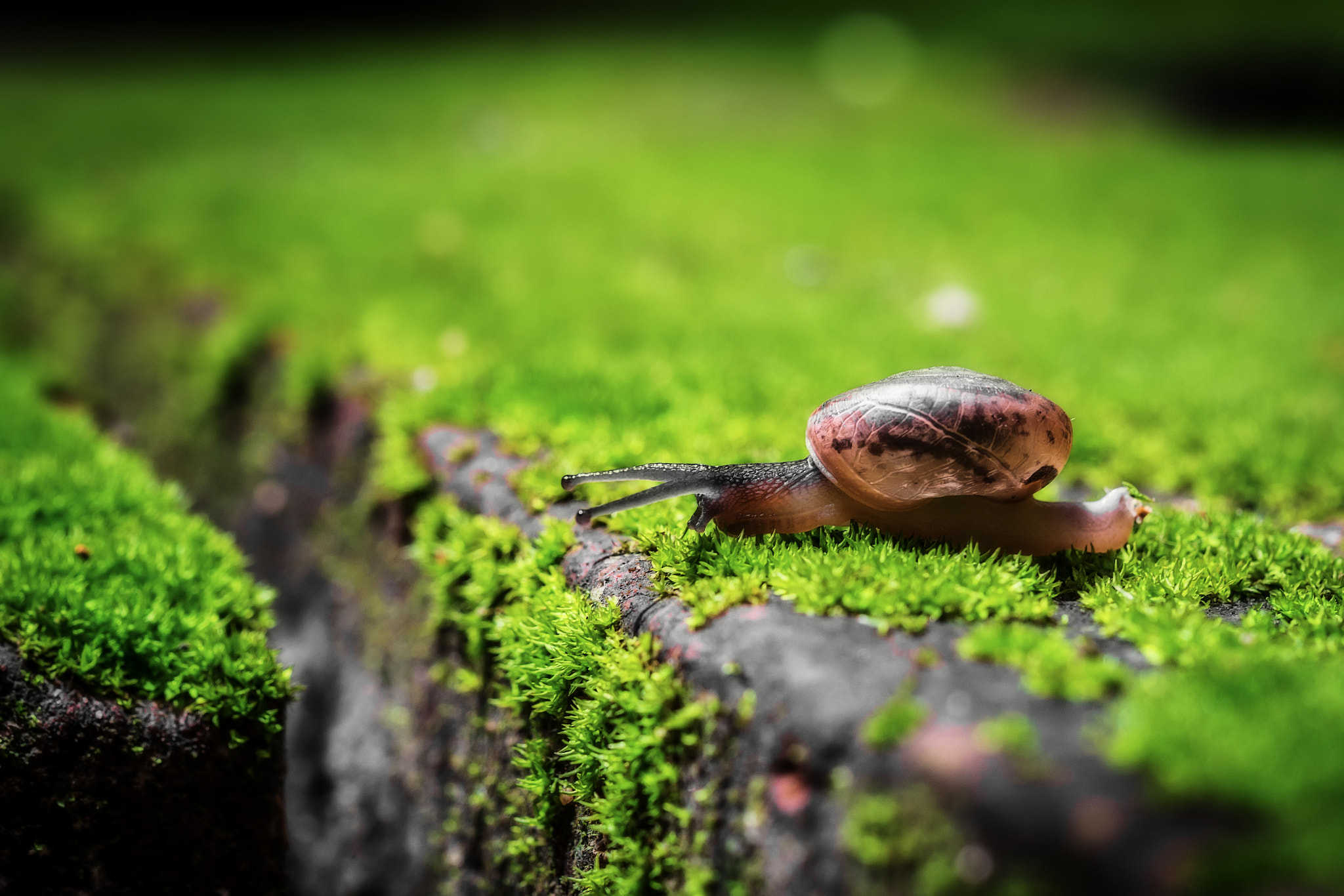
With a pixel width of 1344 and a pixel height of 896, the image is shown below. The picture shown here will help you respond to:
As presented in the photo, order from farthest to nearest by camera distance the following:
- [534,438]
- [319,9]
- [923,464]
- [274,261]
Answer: [319,9] → [274,261] → [534,438] → [923,464]

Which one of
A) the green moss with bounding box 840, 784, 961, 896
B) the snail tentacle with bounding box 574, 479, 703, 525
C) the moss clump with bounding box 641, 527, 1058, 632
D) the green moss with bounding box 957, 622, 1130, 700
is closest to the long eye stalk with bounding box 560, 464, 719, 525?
the snail tentacle with bounding box 574, 479, 703, 525

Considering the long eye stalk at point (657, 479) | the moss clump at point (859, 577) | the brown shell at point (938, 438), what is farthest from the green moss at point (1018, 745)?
the long eye stalk at point (657, 479)

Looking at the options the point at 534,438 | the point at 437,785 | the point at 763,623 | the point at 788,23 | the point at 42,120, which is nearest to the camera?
the point at 763,623

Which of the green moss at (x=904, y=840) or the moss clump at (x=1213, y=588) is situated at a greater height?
the green moss at (x=904, y=840)

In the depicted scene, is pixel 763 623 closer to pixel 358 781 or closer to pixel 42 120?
pixel 358 781

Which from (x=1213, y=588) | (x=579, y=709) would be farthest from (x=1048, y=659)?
(x=579, y=709)

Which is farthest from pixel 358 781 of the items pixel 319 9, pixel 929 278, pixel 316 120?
pixel 319 9

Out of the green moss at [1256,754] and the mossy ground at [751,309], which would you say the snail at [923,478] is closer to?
the mossy ground at [751,309]

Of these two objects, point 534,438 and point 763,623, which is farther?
point 534,438
